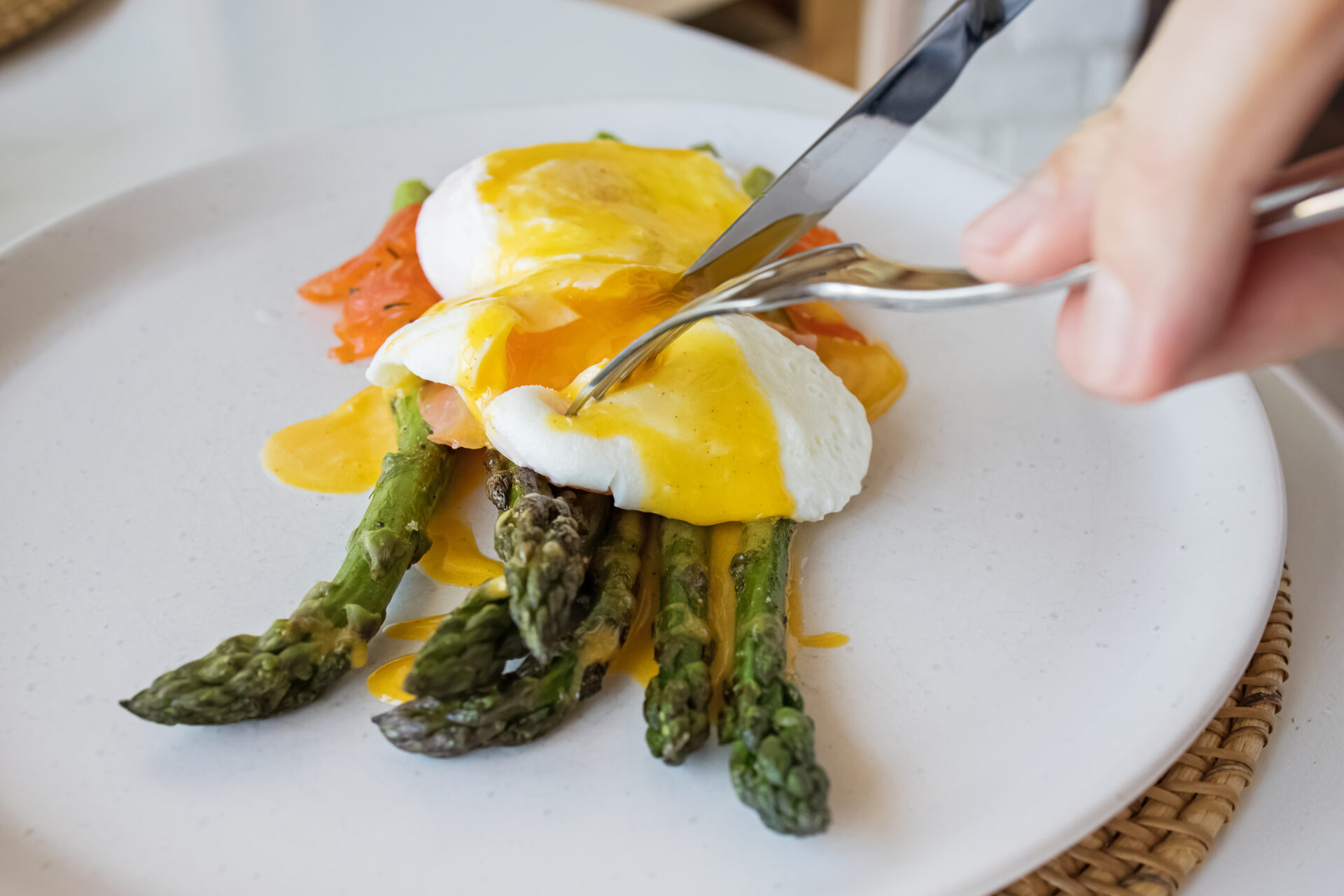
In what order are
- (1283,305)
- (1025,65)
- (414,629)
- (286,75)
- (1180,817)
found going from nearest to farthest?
(1283,305) → (1180,817) → (414,629) → (286,75) → (1025,65)

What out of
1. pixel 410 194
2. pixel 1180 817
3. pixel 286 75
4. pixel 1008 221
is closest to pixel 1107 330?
pixel 1008 221

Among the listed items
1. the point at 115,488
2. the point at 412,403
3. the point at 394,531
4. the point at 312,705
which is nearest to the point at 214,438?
the point at 115,488

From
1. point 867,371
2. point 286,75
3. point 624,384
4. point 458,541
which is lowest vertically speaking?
point 867,371

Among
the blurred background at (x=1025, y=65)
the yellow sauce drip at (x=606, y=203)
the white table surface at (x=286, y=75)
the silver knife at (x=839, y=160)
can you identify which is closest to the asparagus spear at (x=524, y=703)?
the silver knife at (x=839, y=160)

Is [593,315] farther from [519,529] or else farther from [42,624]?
[42,624]

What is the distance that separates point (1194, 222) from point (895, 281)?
0.48 m

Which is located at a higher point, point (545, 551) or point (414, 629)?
point (545, 551)

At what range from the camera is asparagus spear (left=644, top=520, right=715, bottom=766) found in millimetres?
1888

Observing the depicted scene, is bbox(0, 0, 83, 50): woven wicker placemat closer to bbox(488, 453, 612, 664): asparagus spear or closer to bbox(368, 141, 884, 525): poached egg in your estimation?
bbox(368, 141, 884, 525): poached egg

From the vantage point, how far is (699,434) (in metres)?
2.27

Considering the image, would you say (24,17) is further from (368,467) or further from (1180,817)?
(1180,817)

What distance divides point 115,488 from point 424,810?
4.08ft

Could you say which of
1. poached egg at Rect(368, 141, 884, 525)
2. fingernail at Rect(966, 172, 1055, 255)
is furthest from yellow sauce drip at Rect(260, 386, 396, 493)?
fingernail at Rect(966, 172, 1055, 255)

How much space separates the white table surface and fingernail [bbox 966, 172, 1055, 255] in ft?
8.79
